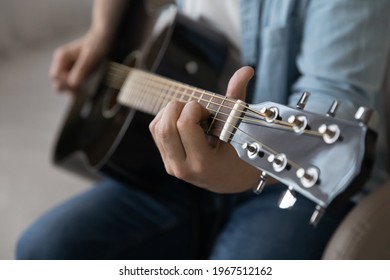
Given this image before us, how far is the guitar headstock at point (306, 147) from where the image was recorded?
38cm

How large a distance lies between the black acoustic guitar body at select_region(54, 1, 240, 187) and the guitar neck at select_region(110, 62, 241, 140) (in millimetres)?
17

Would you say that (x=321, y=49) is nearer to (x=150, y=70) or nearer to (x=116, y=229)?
(x=150, y=70)

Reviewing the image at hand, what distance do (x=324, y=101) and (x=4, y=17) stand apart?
1009 mm

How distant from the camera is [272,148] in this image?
0.42 meters

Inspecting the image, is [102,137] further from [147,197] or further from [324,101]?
[324,101]

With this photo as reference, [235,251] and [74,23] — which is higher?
[74,23]

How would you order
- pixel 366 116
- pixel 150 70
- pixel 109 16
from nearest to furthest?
pixel 366 116 < pixel 150 70 < pixel 109 16

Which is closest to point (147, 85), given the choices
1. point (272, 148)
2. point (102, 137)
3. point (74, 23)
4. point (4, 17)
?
point (102, 137)

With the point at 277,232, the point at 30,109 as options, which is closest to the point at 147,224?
the point at 277,232

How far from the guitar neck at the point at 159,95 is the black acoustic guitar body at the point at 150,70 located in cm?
2

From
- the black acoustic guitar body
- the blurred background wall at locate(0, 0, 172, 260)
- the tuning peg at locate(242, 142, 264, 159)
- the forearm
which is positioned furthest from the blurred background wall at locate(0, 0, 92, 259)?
the tuning peg at locate(242, 142, 264, 159)

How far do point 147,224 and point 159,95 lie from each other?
24 cm

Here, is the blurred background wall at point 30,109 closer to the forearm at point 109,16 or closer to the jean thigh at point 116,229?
the forearm at point 109,16

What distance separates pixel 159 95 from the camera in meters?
0.60
